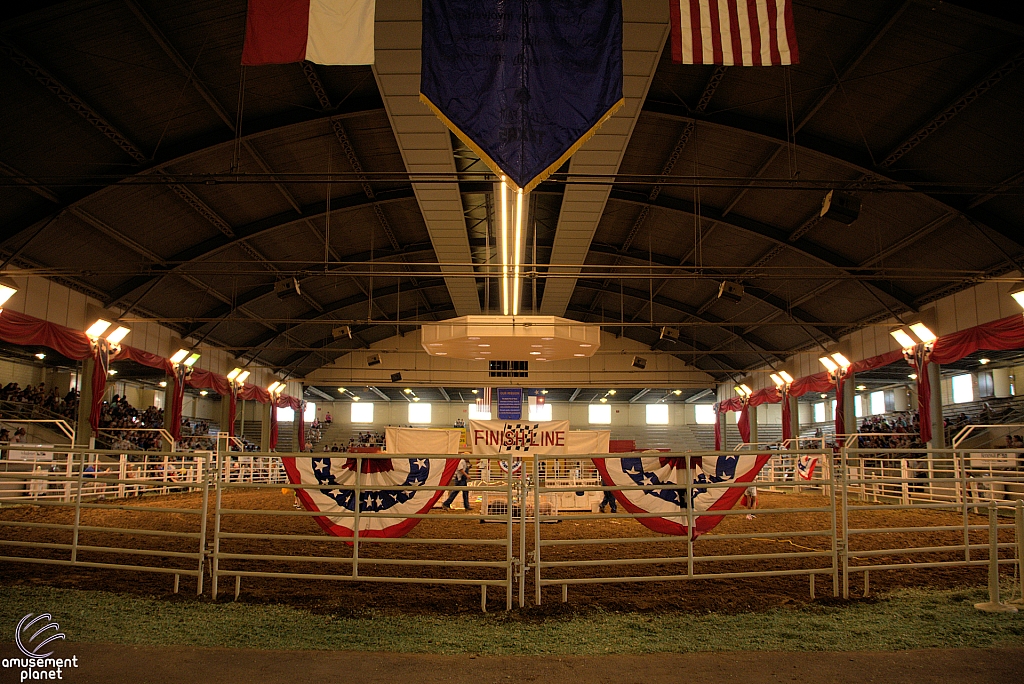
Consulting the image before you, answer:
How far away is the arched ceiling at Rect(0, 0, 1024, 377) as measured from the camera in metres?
9.77

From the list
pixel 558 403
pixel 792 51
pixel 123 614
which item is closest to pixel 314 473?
pixel 123 614

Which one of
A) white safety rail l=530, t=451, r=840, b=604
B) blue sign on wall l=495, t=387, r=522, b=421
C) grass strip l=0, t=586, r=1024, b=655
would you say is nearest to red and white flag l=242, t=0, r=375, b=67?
white safety rail l=530, t=451, r=840, b=604

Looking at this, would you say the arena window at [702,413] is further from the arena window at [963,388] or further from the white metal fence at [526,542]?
the white metal fence at [526,542]

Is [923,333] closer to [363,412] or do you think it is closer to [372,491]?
[372,491]

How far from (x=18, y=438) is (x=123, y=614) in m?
16.4

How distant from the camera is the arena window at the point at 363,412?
4200 cm

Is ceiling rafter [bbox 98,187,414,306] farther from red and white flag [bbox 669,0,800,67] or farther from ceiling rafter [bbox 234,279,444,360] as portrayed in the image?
red and white flag [bbox 669,0,800,67]

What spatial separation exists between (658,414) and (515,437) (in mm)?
31418

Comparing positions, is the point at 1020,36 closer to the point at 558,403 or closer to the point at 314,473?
the point at 314,473

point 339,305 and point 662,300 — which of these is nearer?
point 662,300

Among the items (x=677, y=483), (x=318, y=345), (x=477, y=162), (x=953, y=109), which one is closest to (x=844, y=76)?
(x=953, y=109)

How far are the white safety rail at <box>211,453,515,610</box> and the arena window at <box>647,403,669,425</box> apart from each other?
3283cm

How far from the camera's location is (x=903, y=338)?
702 inches

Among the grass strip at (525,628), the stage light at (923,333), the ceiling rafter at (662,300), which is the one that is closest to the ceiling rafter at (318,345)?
the ceiling rafter at (662,300)
